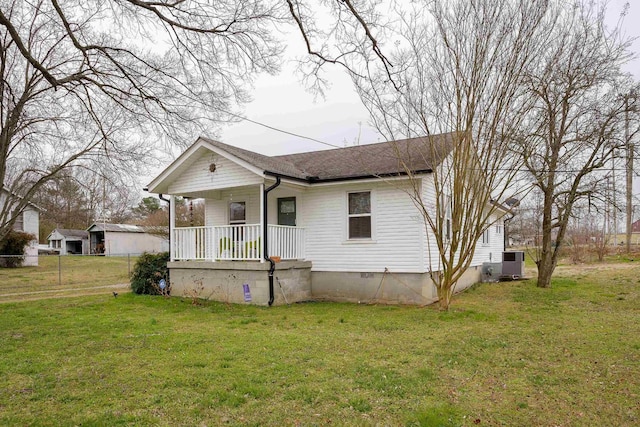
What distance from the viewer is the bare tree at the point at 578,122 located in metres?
13.2

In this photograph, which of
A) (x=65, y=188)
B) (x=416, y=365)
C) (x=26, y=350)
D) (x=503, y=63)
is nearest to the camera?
(x=416, y=365)

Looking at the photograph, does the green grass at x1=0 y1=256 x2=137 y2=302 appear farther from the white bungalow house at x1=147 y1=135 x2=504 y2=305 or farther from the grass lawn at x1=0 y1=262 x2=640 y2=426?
the white bungalow house at x1=147 y1=135 x2=504 y2=305

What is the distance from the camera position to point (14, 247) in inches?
1025

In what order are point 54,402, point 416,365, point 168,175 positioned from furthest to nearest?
point 168,175 < point 416,365 < point 54,402

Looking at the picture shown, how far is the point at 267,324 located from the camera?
364 inches

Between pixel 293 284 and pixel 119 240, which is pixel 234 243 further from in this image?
pixel 119 240

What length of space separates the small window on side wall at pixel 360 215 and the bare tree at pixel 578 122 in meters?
4.68

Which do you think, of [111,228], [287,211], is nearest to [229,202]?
[287,211]

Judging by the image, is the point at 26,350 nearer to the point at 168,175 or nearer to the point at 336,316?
the point at 336,316

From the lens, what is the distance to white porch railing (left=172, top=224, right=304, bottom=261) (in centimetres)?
1212

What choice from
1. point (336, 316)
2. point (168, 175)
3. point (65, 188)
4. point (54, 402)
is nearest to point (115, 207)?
point (65, 188)

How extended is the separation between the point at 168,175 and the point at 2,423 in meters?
9.70

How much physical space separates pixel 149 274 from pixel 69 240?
42521 mm

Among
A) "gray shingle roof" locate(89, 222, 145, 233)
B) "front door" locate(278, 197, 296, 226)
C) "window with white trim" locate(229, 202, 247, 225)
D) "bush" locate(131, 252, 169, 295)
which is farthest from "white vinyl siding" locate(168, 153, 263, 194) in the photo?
"gray shingle roof" locate(89, 222, 145, 233)
